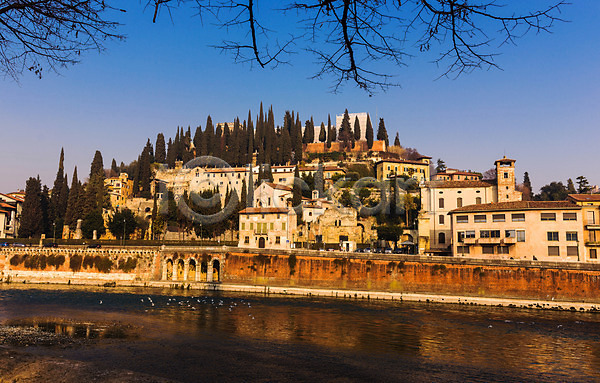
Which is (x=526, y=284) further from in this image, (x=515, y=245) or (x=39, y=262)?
(x=39, y=262)

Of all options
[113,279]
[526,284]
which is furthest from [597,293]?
[113,279]

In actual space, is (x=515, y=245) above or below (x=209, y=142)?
below

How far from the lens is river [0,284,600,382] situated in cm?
1814

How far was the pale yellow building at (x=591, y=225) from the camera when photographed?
41375mm

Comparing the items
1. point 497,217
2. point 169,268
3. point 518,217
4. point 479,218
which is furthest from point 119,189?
point 518,217

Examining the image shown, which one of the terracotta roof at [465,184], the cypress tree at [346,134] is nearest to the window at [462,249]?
the terracotta roof at [465,184]

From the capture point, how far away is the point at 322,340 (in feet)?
79.7

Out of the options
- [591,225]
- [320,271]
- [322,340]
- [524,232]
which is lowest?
[322,340]

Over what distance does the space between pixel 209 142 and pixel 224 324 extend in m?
81.7

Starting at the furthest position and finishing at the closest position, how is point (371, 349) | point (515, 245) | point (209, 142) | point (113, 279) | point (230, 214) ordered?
point (209, 142) < point (230, 214) < point (113, 279) < point (515, 245) < point (371, 349)

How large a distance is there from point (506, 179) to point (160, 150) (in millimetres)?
81288

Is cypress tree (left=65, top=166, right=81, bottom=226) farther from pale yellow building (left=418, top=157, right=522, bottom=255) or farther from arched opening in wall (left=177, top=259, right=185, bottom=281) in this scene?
pale yellow building (left=418, top=157, right=522, bottom=255)

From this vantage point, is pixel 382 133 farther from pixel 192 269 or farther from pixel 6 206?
pixel 6 206

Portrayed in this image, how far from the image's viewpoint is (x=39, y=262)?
5525cm
